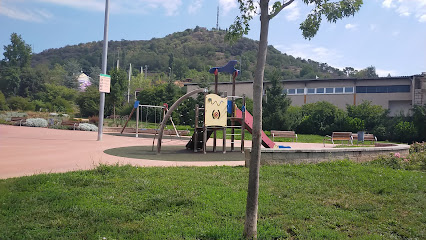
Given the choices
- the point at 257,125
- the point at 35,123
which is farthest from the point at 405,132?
the point at 35,123

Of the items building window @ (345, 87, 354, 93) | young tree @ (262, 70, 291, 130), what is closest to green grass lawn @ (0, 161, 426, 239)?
young tree @ (262, 70, 291, 130)

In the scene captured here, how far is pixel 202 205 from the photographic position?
15.7ft

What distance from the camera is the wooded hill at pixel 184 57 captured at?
308 ft

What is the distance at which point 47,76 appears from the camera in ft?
207

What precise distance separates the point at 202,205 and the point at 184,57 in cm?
10424

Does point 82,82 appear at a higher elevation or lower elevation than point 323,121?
higher

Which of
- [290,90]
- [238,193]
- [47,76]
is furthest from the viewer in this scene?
[47,76]

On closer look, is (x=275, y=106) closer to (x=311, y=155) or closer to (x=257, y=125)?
(x=311, y=155)

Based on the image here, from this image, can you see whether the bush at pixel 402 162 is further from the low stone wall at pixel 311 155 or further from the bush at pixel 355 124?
the bush at pixel 355 124

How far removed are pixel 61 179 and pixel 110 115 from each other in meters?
31.6

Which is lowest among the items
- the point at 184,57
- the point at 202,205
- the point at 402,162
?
the point at 202,205

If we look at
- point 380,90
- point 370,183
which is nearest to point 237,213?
point 370,183

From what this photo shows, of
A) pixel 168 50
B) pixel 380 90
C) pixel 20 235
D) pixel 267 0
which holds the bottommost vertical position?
pixel 20 235

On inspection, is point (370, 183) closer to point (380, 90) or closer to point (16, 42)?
point (380, 90)
